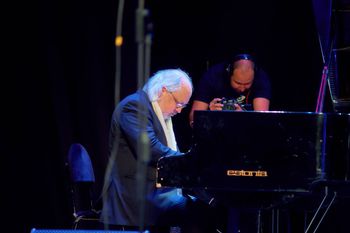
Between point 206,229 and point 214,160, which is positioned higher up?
point 214,160

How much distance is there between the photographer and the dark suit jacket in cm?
117

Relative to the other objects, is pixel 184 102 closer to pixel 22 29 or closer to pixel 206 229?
pixel 206 229

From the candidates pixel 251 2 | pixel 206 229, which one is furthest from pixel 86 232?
pixel 251 2

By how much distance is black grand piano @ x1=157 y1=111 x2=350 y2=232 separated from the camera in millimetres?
3174

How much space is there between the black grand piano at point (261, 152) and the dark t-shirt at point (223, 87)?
1607 millimetres

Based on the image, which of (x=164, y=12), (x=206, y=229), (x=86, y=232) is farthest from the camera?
(x=164, y=12)

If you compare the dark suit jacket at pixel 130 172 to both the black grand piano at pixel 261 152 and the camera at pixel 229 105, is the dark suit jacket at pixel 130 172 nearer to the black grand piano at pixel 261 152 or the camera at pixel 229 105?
the black grand piano at pixel 261 152

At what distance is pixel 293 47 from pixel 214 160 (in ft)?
8.32

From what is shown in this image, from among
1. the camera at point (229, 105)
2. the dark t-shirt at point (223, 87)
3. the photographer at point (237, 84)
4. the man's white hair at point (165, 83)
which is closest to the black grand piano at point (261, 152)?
the man's white hair at point (165, 83)

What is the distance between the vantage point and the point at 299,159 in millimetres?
3178

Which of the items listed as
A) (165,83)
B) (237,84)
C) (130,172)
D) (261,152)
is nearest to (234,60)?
(237,84)

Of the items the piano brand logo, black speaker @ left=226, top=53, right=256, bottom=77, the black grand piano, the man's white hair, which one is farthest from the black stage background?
the piano brand logo

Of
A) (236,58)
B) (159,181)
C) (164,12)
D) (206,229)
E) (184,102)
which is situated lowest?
(206,229)

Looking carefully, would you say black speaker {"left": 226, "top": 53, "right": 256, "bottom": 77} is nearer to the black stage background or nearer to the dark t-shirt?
the dark t-shirt
